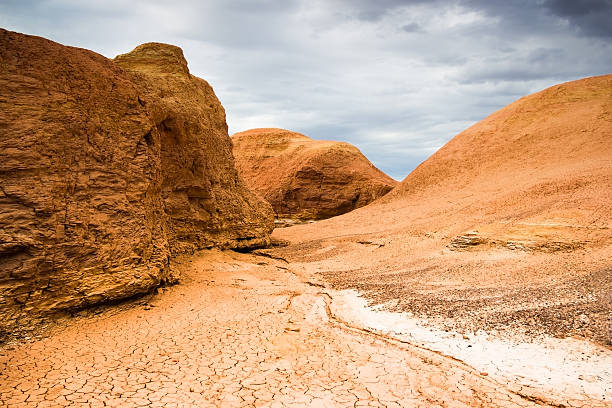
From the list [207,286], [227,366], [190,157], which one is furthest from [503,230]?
[227,366]

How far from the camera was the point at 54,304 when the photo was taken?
198 inches

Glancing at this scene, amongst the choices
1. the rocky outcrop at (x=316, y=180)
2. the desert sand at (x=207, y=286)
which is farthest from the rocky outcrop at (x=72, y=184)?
the rocky outcrop at (x=316, y=180)

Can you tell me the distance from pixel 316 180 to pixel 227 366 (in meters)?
18.4

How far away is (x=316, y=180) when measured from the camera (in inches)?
877

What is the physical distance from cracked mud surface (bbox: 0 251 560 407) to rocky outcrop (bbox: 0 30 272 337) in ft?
1.72

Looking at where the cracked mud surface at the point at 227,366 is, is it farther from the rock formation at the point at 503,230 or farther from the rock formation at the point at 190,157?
the rock formation at the point at 190,157

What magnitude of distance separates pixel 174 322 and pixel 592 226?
8560mm

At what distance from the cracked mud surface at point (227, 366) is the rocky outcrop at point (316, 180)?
52.1 feet

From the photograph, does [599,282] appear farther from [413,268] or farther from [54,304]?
[54,304]

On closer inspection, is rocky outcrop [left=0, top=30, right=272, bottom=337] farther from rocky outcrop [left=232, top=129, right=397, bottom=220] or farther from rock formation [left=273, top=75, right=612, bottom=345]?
rocky outcrop [left=232, top=129, right=397, bottom=220]

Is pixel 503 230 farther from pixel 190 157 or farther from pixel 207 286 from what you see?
pixel 190 157

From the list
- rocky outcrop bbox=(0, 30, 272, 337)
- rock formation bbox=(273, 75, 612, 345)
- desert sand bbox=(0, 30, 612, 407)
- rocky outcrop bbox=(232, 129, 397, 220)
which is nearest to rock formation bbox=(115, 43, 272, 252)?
desert sand bbox=(0, 30, 612, 407)

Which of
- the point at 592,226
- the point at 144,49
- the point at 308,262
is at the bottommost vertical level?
the point at 308,262

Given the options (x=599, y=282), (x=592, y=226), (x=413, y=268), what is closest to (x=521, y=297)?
(x=599, y=282)
